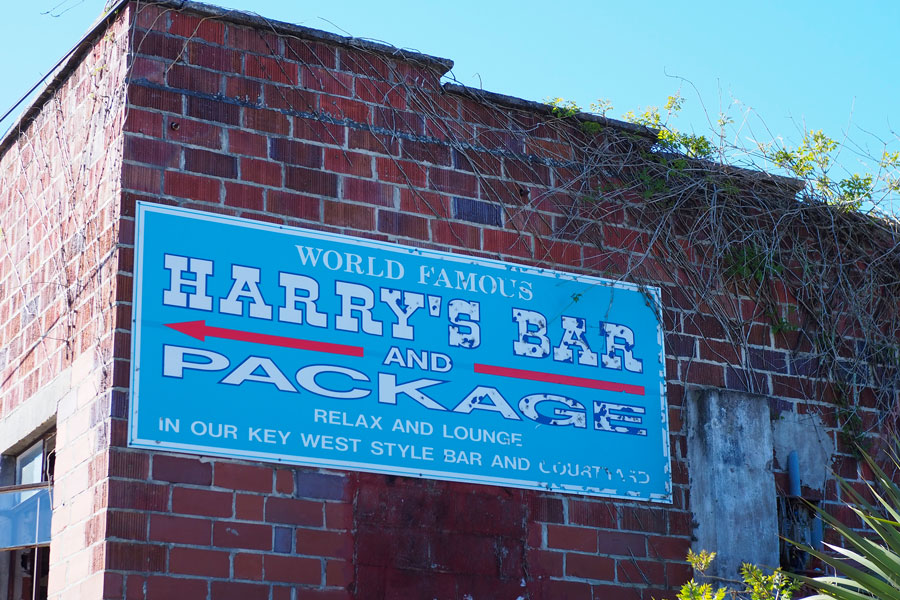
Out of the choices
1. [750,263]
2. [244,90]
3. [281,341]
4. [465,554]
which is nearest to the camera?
[281,341]

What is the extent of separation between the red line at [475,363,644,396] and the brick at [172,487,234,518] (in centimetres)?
154

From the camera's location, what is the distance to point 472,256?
7.17 metres

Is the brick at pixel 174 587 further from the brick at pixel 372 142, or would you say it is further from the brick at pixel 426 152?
the brick at pixel 426 152

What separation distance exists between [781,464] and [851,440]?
0.58 metres

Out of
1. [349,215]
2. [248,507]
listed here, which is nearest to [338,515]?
[248,507]

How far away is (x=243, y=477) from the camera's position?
6.19 m

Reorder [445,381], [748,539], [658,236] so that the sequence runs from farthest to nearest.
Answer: [658,236]
[748,539]
[445,381]

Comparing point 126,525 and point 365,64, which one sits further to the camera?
point 365,64

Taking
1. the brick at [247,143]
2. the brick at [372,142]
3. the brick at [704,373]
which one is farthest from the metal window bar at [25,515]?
the brick at [704,373]

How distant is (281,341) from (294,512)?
839 millimetres

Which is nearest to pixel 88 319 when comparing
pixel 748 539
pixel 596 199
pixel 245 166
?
pixel 245 166

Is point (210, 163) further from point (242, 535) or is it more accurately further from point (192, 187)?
point (242, 535)

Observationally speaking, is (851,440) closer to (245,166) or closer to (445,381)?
(445,381)

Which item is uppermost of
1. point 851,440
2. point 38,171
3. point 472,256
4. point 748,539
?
point 38,171
